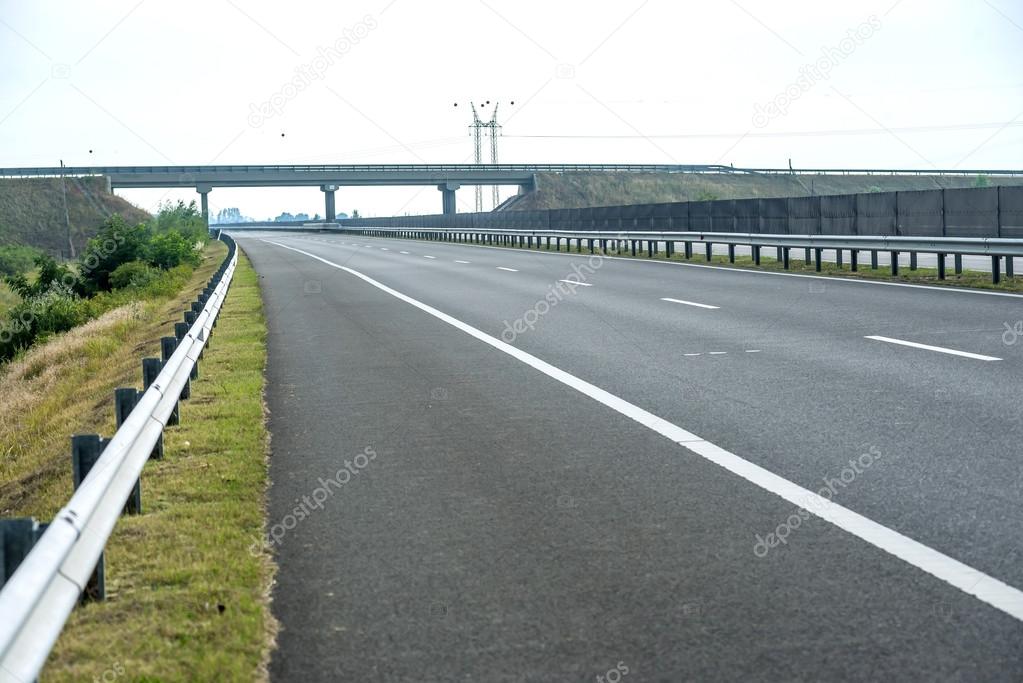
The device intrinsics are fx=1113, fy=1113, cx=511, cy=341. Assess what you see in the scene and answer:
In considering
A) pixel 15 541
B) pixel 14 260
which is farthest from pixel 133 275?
pixel 14 260

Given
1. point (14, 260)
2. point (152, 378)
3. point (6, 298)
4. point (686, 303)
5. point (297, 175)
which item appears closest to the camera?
point (152, 378)

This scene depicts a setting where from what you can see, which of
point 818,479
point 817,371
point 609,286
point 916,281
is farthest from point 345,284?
point 818,479

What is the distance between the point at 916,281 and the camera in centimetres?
2083

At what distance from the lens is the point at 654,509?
19.1 feet

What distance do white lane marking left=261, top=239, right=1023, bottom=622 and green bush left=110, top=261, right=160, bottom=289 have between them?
2842 cm

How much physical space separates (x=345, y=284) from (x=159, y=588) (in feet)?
70.5

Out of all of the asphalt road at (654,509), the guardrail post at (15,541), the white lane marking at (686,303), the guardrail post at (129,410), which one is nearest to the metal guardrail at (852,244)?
the white lane marking at (686,303)

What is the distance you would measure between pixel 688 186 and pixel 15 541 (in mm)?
145353

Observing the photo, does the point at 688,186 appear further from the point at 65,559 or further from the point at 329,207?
the point at 65,559

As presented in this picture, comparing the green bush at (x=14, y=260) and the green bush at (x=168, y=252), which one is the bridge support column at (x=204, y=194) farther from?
the green bush at (x=168, y=252)

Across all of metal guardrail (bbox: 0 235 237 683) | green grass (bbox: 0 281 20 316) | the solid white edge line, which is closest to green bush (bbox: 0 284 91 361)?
green grass (bbox: 0 281 20 316)

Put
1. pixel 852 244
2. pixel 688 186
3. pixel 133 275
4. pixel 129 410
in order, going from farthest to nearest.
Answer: pixel 688 186, pixel 133 275, pixel 852 244, pixel 129 410

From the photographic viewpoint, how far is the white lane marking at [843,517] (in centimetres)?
443

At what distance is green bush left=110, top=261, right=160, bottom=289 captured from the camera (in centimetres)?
3553
